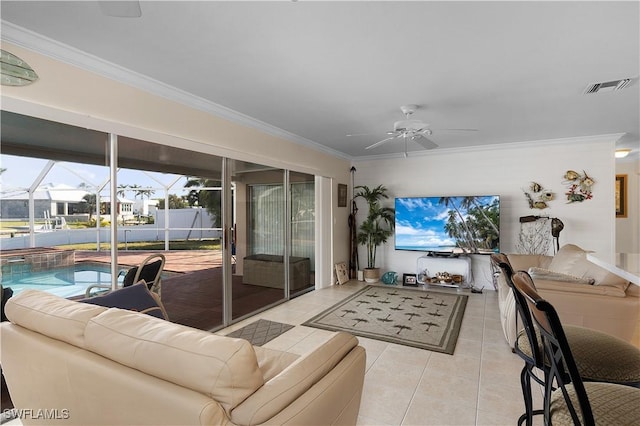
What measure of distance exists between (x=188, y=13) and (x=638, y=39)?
299cm

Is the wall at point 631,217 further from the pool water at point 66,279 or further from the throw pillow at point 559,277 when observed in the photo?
the pool water at point 66,279

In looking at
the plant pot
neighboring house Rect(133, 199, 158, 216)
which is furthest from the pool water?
the plant pot

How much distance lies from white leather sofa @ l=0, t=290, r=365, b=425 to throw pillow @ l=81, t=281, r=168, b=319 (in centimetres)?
49

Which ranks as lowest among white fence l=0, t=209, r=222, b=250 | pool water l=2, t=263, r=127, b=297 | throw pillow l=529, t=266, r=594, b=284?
throw pillow l=529, t=266, r=594, b=284

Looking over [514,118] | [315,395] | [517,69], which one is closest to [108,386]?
[315,395]

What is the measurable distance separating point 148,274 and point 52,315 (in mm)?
1534

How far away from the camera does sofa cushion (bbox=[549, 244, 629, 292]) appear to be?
2.80m

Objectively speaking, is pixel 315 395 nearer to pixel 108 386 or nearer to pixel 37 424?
pixel 108 386

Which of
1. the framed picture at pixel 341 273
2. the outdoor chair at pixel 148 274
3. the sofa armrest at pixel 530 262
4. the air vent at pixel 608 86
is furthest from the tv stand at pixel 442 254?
the outdoor chair at pixel 148 274

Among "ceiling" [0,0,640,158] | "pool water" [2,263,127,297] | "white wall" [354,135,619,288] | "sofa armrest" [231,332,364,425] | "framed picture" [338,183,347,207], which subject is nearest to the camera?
"sofa armrest" [231,332,364,425]

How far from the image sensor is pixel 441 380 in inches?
100

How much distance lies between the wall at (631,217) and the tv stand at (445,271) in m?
3.48

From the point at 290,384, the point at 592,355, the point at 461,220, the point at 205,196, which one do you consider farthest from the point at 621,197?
the point at 290,384

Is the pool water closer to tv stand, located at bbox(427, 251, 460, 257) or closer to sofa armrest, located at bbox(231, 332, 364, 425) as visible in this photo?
sofa armrest, located at bbox(231, 332, 364, 425)
